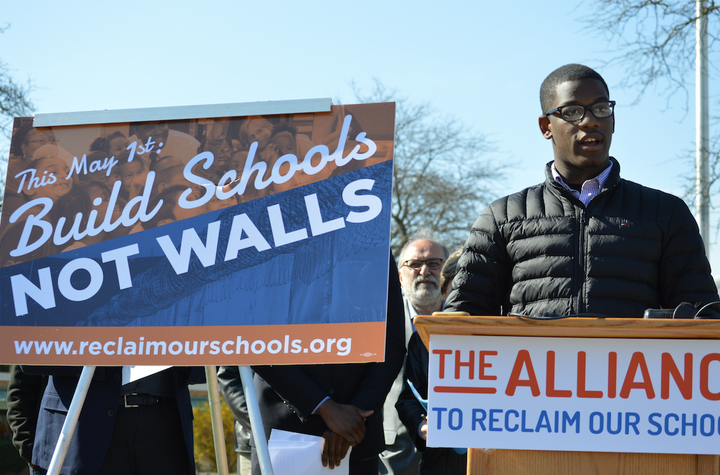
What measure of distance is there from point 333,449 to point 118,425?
3.17ft

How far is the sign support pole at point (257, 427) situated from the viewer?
7.98 feet

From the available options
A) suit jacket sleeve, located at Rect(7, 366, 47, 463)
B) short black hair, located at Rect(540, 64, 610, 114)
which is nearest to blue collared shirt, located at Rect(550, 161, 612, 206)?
short black hair, located at Rect(540, 64, 610, 114)

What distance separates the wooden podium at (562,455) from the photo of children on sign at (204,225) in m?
0.77

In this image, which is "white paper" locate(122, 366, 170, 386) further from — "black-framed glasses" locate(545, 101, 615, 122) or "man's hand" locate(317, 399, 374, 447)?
"black-framed glasses" locate(545, 101, 615, 122)

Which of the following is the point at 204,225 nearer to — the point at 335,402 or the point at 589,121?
the point at 335,402

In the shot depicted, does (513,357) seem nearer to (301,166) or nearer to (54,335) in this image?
(301,166)

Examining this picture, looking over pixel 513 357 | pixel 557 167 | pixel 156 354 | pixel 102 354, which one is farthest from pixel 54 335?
pixel 557 167

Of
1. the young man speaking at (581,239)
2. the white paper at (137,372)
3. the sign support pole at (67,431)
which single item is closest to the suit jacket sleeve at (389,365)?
the young man speaking at (581,239)

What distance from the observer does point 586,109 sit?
2.12 meters

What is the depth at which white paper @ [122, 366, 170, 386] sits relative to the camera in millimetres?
2748

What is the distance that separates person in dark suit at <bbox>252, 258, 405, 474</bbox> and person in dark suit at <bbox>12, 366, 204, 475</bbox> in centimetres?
38

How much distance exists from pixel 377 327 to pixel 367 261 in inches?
9.7

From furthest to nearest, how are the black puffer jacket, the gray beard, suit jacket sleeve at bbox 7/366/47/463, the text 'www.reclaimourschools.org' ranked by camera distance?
1. the gray beard
2. suit jacket sleeve at bbox 7/366/47/463
3. the text 'www.reclaimourschools.org'
4. the black puffer jacket

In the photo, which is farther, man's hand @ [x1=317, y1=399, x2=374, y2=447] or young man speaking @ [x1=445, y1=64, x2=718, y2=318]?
man's hand @ [x1=317, y1=399, x2=374, y2=447]
